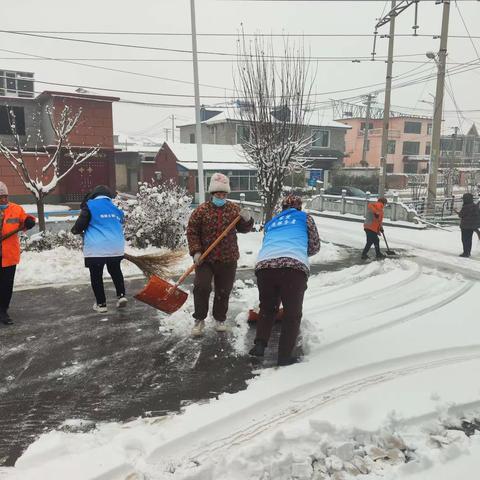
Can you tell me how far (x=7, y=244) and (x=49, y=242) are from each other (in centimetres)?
368

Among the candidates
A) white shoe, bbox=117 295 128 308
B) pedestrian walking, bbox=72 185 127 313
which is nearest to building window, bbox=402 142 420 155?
white shoe, bbox=117 295 128 308

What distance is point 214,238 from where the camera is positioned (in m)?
4.36

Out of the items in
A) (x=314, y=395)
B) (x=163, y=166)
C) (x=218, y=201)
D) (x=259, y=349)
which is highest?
(x=218, y=201)

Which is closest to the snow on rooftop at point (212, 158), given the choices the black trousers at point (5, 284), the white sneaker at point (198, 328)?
the black trousers at point (5, 284)

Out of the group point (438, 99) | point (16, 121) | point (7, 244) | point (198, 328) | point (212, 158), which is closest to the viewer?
point (198, 328)

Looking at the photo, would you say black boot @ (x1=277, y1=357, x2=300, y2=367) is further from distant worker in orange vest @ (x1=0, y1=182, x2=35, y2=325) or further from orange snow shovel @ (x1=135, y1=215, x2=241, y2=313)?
distant worker in orange vest @ (x1=0, y1=182, x2=35, y2=325)

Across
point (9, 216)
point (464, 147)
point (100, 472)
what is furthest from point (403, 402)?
point (464, 147)

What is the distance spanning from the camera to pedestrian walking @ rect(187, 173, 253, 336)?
171 inches

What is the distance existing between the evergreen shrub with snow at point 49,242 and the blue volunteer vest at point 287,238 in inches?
218

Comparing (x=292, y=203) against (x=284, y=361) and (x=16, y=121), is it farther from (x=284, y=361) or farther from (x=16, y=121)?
(x=16, y=121)

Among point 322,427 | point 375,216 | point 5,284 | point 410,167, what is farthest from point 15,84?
point 410,167

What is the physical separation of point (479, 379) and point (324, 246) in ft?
22.4

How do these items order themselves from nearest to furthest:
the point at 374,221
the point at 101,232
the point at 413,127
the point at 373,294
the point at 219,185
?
the point at 219,185 → the point at 101,232 → the point at 373,294 → the point at 374,221 → the point at 413,127

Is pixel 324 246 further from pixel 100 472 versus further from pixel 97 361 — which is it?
pixel 100 472
